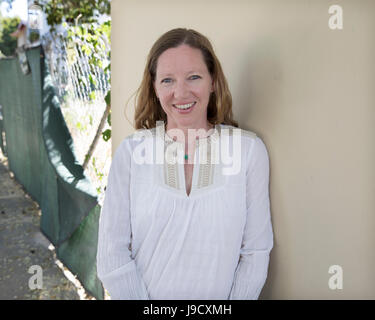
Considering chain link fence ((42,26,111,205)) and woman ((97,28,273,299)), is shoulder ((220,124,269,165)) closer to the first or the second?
woman ((97,28,273,299))

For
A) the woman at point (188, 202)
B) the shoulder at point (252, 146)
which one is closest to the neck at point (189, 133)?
the woman at point (188, 202)

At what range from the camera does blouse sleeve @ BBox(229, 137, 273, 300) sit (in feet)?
5.21

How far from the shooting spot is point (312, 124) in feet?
4.56

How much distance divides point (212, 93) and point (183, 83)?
0.24 metres

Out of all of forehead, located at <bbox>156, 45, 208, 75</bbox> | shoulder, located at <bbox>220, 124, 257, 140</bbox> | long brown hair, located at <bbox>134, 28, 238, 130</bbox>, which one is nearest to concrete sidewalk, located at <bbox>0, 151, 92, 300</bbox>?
long brown hair, located at <bbox>134, 28, 238, 130</bbox>

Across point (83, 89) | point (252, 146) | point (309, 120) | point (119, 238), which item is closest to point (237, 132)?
point (252, 146)

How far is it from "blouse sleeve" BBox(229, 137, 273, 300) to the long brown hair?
234 millimetres

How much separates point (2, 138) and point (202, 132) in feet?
24.7

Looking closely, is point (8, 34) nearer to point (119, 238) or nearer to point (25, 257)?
point (25, 257)

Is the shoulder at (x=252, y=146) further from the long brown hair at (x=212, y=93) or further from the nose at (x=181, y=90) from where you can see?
the nose at (x=181, y=90)

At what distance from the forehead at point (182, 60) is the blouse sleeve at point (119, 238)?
37 centimetres
